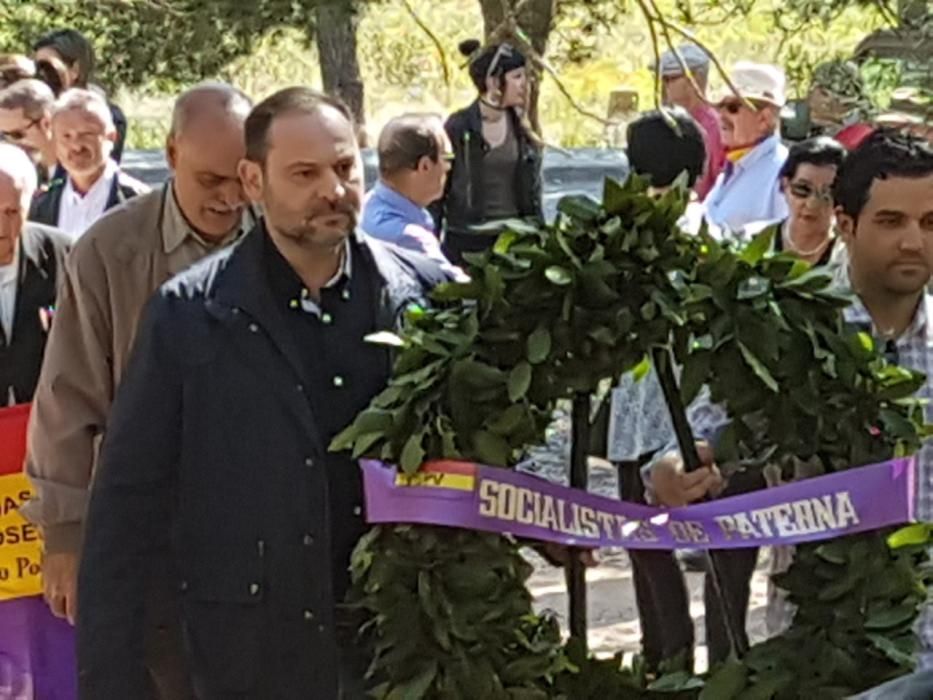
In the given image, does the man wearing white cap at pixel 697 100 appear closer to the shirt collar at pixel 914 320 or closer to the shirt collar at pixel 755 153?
the shirt collar at pixel 755 153

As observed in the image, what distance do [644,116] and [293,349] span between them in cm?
310

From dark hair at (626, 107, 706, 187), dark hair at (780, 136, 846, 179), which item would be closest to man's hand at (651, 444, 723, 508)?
dark hair at (626, 107, 706, 187)

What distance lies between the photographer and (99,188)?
25.7 feet

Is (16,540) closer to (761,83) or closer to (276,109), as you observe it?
(276,109)

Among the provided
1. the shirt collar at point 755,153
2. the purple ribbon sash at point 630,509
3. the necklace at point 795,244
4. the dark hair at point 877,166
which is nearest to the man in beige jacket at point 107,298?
the purple ribbon sash at point 630,509

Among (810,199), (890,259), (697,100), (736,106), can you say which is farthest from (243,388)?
(697,100)

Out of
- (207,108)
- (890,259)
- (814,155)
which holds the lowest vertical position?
(890,259)

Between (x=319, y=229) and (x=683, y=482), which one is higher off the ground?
(x=319, y=229)

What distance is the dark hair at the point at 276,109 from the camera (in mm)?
4250

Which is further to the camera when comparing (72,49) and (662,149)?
(72,49)

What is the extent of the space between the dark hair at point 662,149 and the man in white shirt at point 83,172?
7.11 ft

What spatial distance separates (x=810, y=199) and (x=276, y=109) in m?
2.82

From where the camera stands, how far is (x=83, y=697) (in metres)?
4.20

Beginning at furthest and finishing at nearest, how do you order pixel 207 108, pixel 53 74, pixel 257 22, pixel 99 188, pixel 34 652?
pixel 53 74, pixel 257 22, pixel 99 188, pixel 34 652, pixel 207 108
